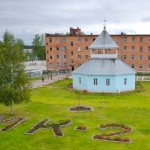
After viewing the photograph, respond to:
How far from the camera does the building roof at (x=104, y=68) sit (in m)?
66.6

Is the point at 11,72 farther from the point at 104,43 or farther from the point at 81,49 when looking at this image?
the point at 81,49

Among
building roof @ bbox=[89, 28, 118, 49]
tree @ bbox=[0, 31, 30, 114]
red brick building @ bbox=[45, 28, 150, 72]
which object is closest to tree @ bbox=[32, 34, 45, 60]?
red brick building @ bbox=[45, 28, 150, 72]

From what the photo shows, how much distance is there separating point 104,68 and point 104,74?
1.96 metres

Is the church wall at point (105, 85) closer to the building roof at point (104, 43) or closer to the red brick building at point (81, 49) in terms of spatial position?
the building roof at point (104, 43)

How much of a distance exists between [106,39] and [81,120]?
34.5m

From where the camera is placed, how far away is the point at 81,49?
106 metres

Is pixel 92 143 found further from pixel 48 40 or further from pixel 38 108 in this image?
pixel 48 40

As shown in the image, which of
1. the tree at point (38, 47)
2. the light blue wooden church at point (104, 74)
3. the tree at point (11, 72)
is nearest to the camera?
the tree at point (11, 72)

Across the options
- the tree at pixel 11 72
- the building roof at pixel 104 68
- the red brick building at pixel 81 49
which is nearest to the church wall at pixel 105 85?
the building roof at pixel 104 68

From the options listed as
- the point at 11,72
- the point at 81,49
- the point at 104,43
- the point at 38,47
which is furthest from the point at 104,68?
the point at 38,47

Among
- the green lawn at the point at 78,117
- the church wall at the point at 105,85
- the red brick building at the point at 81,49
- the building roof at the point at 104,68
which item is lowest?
the green lawn at the point at 78,117

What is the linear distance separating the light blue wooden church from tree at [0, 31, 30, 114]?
25.7m

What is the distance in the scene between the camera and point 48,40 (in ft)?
357

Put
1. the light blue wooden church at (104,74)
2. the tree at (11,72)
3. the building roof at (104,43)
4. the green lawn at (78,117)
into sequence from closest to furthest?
the green lawn at (78,117) → the tree at (11,72) → the light blue wooden church at (104,74) → the building roof at (104,43)
